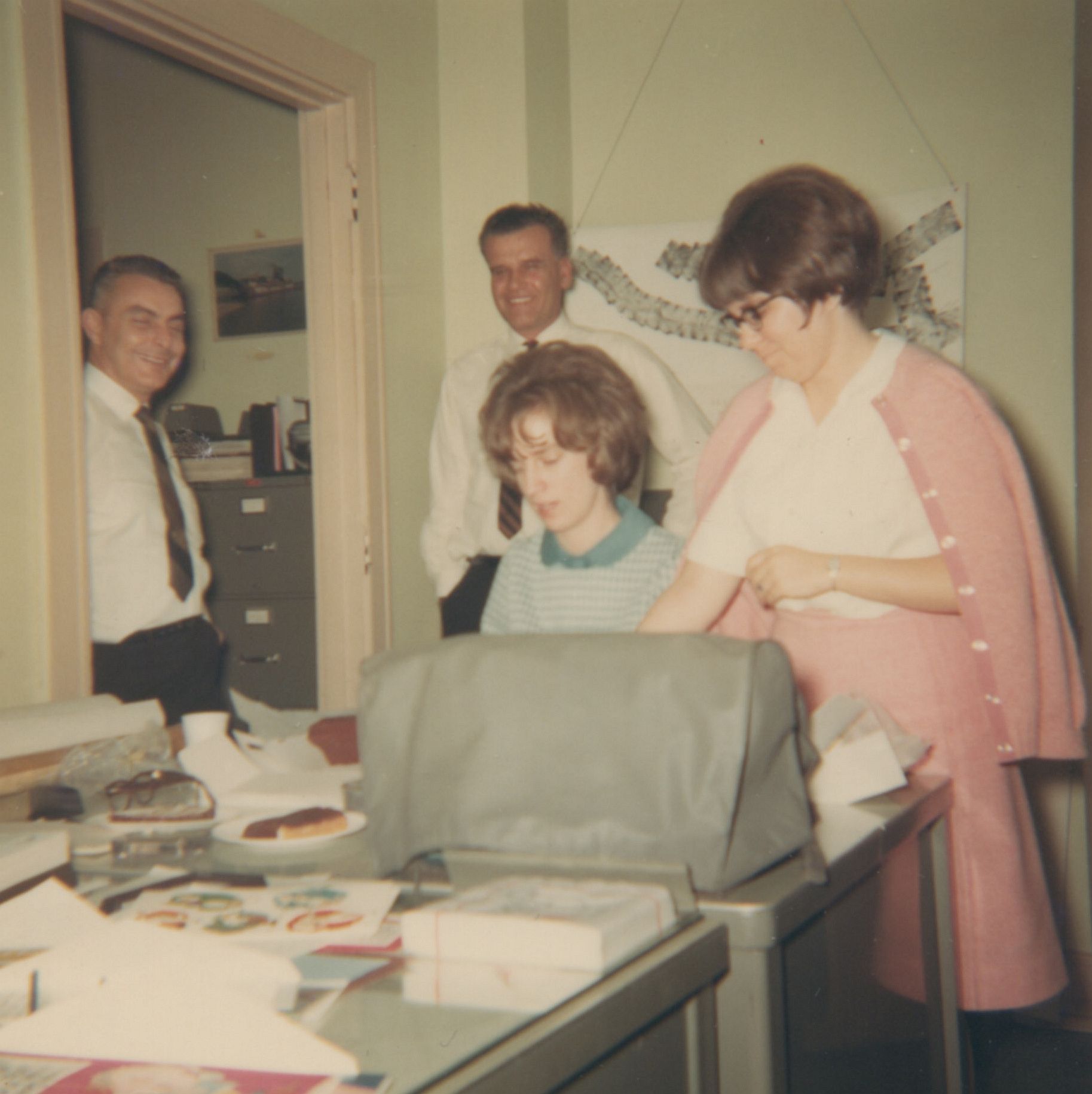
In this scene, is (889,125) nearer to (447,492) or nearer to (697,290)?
(697,290)

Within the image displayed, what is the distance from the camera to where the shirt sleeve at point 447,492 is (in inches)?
129

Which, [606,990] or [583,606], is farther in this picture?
[583,606]

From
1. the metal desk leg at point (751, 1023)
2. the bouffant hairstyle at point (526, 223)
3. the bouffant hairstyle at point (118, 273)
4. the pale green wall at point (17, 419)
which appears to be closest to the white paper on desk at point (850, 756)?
the metal desk leg at point (751, 1023)

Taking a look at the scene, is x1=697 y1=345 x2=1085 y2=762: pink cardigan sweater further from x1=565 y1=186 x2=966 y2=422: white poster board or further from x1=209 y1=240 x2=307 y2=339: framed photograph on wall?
x1=209 y1=240 x2=307 y2=339: framed photograph on wall

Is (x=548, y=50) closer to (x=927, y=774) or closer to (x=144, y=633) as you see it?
(x=144, y=633)

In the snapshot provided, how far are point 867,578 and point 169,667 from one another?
207 centimetres

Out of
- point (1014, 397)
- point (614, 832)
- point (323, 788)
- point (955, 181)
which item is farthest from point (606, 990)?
point (955, 181)

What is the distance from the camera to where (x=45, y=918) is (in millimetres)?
906

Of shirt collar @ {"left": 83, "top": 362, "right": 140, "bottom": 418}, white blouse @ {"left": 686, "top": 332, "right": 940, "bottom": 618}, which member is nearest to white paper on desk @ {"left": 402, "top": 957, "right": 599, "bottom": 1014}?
white blouse @ {"left": 686, "top": 332, "right": 940, "bottom": 618}

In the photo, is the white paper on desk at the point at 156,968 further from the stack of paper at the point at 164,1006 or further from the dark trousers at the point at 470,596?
the dark trousers at the point at 470,596

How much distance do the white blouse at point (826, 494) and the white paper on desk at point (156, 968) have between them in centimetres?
92

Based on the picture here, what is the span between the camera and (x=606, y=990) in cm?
75

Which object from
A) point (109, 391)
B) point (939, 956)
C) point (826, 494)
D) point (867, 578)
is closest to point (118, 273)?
point (109, 391)

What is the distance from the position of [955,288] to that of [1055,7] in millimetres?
731
